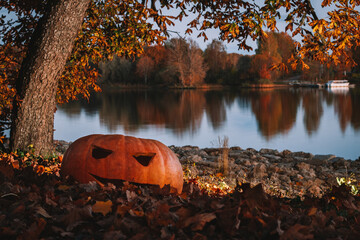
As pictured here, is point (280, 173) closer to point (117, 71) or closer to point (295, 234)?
point (295, 234)

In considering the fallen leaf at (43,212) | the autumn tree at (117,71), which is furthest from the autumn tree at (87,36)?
the autumn tree at (117,71)

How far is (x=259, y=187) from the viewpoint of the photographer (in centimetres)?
236

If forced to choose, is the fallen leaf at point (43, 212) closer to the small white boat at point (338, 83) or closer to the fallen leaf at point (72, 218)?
the fallen leaf at point (72, 218)

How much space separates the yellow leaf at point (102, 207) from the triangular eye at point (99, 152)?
189 cm

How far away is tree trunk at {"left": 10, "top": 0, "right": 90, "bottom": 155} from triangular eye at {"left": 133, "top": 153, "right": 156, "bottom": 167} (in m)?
3.10

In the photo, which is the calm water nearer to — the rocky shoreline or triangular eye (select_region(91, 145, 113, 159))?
the rocky shoreline

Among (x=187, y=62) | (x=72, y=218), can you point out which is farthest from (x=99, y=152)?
(x=187, y=62)

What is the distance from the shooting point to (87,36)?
796 centimetres

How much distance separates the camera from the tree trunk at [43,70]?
20.6ft

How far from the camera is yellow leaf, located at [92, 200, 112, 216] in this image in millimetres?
2291

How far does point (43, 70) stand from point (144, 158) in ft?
10.5

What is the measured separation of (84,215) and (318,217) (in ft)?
4.89

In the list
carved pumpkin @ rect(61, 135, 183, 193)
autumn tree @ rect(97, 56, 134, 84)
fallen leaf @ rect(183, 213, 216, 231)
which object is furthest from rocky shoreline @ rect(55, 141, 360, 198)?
autumn tree @ rect(97, 56, 134, 84)

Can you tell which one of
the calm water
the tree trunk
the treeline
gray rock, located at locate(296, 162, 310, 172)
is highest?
Result: the treeline
